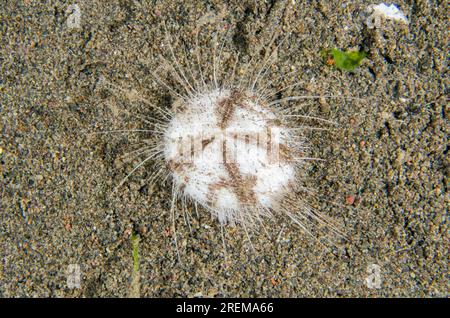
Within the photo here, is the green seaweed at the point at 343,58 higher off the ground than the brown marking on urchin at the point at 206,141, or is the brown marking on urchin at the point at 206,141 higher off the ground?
the green seaweed at the point at 343,58

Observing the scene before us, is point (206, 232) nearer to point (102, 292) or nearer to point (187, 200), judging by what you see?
point (187, 200)

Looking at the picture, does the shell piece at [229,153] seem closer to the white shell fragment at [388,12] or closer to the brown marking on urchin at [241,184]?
the brown marking on urchin at [241,184]

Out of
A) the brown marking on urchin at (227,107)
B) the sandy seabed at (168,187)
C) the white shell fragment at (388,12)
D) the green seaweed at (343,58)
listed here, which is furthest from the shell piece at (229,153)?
the white shell fragment at (388,12)

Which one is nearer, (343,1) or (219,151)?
(219,151)

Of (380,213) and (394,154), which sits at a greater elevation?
(394,154)
